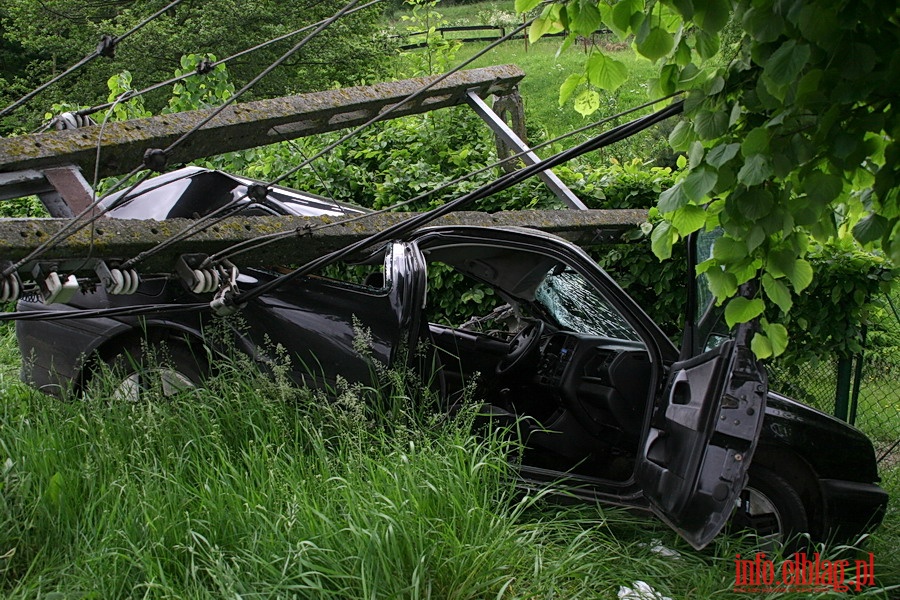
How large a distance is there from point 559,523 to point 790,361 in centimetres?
314

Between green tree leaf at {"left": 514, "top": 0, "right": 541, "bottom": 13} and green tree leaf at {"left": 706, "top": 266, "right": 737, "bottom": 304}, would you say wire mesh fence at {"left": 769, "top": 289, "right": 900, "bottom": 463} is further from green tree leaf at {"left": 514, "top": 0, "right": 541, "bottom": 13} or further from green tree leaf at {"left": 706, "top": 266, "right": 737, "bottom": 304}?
green tree leaf at {"left": 514, "top": 0, "right": 541, "bottom": 13}

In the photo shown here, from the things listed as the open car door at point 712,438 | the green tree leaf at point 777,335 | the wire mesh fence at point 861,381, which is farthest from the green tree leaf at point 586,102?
the wire mesh fence at point 861,381

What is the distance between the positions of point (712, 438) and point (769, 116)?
5.23ft

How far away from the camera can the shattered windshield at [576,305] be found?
550 cm

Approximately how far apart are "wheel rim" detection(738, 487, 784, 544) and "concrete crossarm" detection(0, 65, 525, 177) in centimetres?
330

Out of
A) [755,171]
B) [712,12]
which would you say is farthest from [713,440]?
[712,12]

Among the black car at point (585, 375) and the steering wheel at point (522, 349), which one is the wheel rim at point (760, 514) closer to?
the black car at point (585, 375)

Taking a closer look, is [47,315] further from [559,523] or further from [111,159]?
[559,523]

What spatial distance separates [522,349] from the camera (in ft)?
17.9

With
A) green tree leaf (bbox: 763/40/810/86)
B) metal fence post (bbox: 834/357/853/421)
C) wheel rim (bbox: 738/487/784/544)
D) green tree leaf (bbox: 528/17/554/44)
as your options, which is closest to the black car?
wheel rim (bbox: 738/487/784/544)

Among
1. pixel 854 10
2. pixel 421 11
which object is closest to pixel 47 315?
pixel 854 10

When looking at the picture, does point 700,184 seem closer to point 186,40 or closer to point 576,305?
point 576,305

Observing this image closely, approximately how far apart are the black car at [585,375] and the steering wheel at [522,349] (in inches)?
→ 3.7

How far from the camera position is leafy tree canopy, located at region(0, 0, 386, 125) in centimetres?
1950
